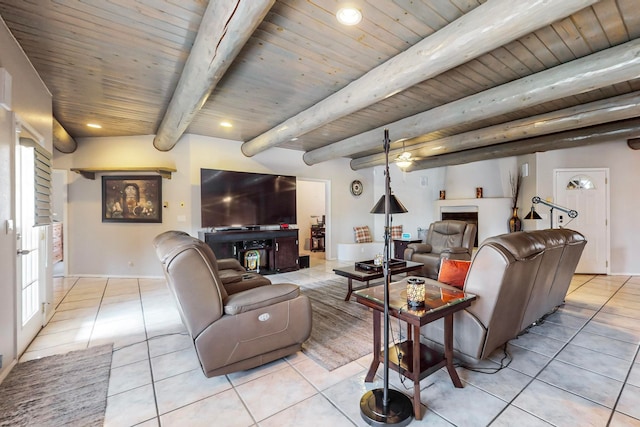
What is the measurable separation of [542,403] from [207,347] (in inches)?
84.8

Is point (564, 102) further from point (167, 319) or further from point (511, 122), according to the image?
point (167, 319)

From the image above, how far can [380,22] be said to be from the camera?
2.13m

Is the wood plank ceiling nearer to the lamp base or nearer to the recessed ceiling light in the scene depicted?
the recessed ceiling light

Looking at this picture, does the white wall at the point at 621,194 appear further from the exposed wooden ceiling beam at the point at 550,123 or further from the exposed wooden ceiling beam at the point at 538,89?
the exposed wooden ceiling beam at the point at 538,89

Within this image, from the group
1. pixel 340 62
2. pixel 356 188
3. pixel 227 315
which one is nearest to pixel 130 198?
pixel 227 315

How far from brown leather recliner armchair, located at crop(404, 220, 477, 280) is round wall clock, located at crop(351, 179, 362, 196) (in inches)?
101

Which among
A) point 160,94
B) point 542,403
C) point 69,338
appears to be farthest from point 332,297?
point 160,94

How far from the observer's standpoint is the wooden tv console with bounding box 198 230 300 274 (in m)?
4.89

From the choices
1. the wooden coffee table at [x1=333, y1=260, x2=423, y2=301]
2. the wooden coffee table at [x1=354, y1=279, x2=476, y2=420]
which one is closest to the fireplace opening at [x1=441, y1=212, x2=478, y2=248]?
the wooden coffee table at [x1=333, y1=260, x2=423, y2=301]

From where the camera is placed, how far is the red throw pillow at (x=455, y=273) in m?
2.39

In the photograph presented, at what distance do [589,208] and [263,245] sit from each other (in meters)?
6.22

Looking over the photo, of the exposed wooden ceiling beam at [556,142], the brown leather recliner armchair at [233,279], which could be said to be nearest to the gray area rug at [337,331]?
the brown leather recliner armchair at [233,279]

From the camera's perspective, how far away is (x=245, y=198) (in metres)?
5.29

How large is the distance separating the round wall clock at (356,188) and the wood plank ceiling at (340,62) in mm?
3104
